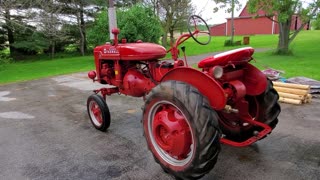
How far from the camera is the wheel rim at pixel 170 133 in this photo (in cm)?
265

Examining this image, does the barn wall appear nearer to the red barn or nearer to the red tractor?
the red barn

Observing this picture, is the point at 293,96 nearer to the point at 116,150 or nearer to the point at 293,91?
the point at 293,91

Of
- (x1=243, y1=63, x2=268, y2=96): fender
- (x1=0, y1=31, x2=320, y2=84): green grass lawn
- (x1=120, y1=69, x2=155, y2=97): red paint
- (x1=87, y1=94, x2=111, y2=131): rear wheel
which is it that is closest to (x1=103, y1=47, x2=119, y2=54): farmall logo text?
(x1=120, y1=69, x2=155, y2=97): red paint

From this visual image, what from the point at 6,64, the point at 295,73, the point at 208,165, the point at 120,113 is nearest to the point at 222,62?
the point at 208,165

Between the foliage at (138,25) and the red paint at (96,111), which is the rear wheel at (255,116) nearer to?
the red paint at (96,111)

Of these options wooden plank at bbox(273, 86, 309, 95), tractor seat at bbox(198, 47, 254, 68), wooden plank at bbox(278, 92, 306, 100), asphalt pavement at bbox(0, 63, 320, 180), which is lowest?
asphalt pavement at bbox(0, 63, 320, 180)

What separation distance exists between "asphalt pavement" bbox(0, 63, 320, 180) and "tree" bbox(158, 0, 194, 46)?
1601 centimetres

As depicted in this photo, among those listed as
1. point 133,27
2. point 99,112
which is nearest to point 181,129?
point 99,112

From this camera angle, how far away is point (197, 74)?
2.63 metres

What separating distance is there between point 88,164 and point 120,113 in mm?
2071

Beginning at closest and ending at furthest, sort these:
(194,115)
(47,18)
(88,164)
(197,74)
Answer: (194,115) < (197,74) < (88,164) < (47,18)

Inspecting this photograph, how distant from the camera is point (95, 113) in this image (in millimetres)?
4539

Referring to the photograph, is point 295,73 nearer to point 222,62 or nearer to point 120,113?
point 120,113

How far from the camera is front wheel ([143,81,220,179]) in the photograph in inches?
94.1
